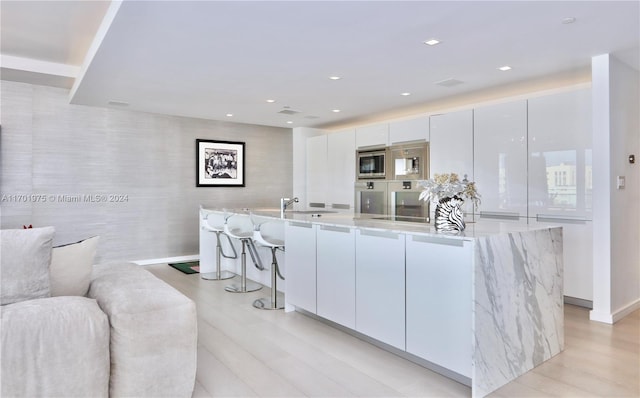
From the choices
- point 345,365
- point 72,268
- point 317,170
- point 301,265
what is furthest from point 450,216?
point 317,170

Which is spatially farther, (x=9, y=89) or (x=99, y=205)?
(x=99, y=205)

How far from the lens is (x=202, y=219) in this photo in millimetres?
5523

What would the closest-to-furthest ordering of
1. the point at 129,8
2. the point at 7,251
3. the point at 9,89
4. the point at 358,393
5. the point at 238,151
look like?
the point at 7,251 → the point at 358,393 → the point at 129,8 → the point at 9,89 → the point at 238,151

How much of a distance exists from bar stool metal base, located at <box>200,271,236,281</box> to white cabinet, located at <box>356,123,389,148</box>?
8.89 feet

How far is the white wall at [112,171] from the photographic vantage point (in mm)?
5152

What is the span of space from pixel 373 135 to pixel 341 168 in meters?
0.85

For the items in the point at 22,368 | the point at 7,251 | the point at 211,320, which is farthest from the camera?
the point at 211,320

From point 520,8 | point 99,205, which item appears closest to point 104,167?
point 99,205

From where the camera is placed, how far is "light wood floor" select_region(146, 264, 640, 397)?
2.31 metres

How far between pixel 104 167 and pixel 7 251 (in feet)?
14.4

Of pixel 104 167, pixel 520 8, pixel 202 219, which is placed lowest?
pixel 202 219

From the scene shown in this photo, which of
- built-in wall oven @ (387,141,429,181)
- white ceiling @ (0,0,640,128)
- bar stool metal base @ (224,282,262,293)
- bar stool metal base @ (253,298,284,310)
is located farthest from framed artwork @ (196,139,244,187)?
bar stool metal base @ (253,298,284,310)

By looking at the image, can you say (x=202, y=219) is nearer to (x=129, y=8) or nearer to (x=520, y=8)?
(x=129, y=8)

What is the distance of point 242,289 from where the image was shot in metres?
4.55
